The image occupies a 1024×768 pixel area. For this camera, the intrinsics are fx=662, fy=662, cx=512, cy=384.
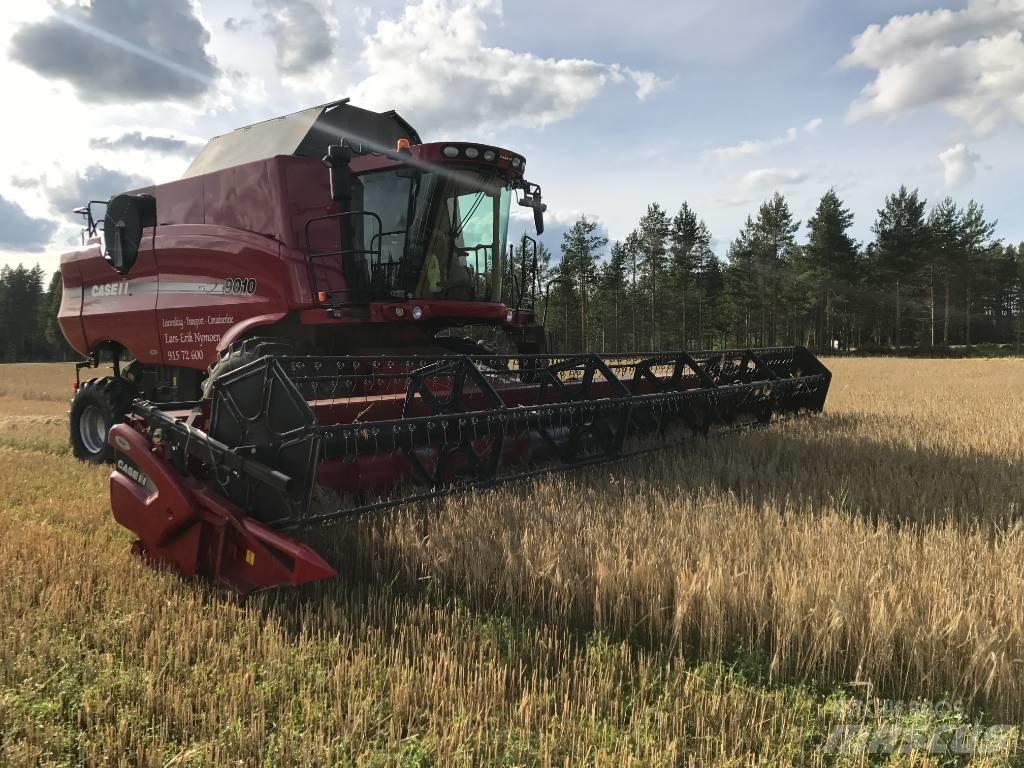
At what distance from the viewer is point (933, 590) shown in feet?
6.90

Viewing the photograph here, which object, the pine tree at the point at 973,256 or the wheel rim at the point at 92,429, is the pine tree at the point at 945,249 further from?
the wheel rim at the point at 92,429

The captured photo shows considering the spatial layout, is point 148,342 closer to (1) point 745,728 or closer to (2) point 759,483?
(2) point 759,483

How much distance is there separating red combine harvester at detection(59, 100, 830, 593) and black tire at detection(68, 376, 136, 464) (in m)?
0.02

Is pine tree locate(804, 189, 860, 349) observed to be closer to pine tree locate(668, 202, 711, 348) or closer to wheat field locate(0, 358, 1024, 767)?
pine tree locate(668, 202, 711, 348)

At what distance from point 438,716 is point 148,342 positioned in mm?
5343

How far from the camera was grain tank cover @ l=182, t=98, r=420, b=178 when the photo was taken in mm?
5621

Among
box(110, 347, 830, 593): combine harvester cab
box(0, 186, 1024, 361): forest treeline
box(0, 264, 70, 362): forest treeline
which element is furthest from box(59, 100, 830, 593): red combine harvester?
box(0, 264, 70, 362): forest treeline

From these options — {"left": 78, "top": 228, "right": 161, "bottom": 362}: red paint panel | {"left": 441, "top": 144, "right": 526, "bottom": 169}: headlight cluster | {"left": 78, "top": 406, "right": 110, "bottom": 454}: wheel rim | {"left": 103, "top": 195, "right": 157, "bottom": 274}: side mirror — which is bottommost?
{"left": 78, "top": 406, "right": 110, "bottom": 454}: wheel rim

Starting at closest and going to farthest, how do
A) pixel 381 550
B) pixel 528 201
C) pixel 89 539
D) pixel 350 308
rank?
pixel 381 550 → pixel 89 539 → pixel 350 308 → pixel 528 201

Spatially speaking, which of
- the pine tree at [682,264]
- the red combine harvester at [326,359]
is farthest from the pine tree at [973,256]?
the red combine harvester at [326,359]

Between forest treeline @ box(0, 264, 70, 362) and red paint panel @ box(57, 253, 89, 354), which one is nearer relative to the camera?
red paint panel @ box(57, 253, 89, 354)

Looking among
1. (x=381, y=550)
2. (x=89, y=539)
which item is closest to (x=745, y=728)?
(x=381, y=550)

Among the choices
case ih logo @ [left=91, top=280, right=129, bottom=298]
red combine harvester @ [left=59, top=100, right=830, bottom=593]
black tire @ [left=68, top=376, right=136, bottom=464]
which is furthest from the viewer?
case ih logo @ [left=91, top=280, right=129, bottom=298]

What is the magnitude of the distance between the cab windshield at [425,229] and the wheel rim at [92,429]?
309 cm
